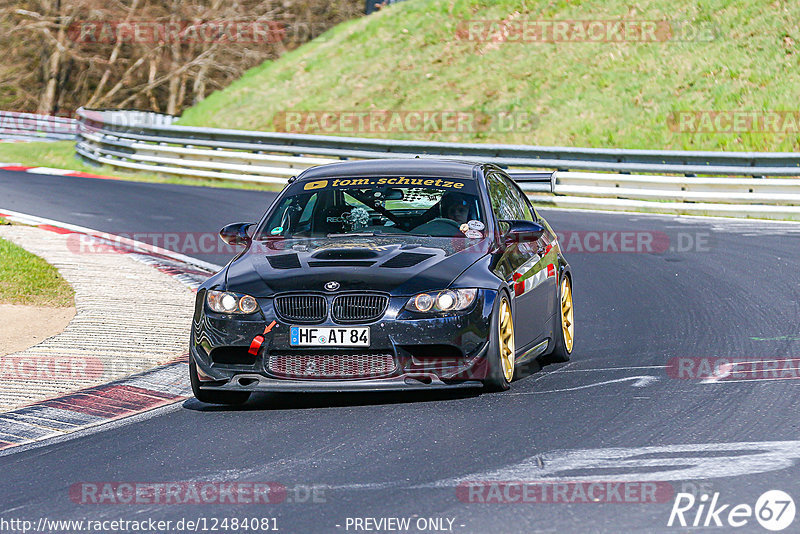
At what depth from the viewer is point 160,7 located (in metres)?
52.0

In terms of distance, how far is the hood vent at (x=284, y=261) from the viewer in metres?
7.78

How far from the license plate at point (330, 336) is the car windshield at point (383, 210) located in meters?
1.38

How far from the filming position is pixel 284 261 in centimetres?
792

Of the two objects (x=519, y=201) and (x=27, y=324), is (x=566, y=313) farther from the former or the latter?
(x=27, y=324)

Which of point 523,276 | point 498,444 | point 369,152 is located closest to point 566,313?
point 523,276

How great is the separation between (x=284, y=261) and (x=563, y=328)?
92.7 inches

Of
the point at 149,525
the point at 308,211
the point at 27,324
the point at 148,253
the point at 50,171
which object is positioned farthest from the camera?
the point at 50,171

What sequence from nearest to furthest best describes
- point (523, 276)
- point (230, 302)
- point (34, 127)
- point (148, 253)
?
point (230, 302) → point (523, 276) → point (148, 253) → point (34, 127)

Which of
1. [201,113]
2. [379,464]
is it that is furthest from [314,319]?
[201,113]

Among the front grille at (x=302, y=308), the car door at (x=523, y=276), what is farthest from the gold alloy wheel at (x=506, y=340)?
the front grille at (x=302, y=308)

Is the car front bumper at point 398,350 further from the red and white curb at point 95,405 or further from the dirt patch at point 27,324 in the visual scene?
the dirt patch at point 27,324

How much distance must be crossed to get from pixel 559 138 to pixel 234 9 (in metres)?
25.7

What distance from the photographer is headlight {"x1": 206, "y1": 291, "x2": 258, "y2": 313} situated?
7512 mm

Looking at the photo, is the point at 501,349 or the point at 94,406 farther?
the point at 94,406
